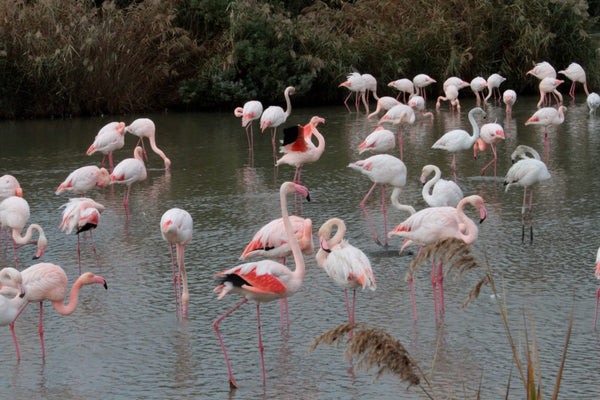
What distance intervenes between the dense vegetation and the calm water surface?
698 cm

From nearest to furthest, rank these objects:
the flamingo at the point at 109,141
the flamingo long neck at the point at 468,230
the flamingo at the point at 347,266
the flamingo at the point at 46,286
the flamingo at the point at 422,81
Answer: the flamingo at the point at 347,266 < the flamingo at the point at 46,286 < the flamingo long neck at the point at 468,230 < the flamingo at the point at 109,141 < the flamingo at the point at 422,81

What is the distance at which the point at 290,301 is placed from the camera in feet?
21.6

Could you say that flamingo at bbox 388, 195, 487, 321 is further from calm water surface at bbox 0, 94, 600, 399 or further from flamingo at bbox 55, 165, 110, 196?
flamingo at bbox 55, 165, 110, 196

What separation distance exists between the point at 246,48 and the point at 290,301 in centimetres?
1381

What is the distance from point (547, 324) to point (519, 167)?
9.66 feet

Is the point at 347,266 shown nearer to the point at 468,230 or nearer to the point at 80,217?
the point at 468,230

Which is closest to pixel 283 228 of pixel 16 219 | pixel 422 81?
pixel 16 219

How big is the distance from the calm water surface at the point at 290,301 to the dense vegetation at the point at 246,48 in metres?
6.98

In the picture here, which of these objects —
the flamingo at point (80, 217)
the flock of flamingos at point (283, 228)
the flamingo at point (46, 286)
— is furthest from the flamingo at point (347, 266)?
the flamingo at point (80, 217)

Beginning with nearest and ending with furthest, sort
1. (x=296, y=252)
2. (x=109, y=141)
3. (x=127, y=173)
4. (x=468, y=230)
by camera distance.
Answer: (x=296, y=252), (x=468, y=230), (x=127, y=173), (x=109, y=141)

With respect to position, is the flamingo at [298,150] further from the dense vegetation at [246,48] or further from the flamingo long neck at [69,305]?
the dense vegetation at [246,48]

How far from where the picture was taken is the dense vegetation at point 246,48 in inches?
745

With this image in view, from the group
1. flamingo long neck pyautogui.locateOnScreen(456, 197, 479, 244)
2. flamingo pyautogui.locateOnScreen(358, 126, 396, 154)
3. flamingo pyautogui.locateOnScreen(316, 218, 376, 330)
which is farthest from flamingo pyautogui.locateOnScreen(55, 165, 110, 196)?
flamingo long neck pyautogui.locateOnScreen(456, 197, 479, 244)

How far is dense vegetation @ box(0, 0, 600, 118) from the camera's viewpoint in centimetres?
1892
